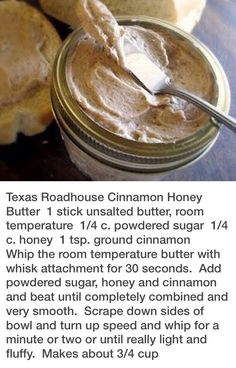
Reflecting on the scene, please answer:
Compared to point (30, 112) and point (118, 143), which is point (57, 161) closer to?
point (30, 112)

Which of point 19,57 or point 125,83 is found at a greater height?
point 125,83

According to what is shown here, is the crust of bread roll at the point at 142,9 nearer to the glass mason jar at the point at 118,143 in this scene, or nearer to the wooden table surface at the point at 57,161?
the wooden table surface at the point at 57,161

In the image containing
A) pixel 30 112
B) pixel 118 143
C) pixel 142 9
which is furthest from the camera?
pixel 142 9

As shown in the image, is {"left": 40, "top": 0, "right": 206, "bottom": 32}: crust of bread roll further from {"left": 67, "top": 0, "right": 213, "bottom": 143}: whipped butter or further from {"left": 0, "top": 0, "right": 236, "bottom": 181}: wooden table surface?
{"left": 67, "top": 0, "right": 213, "bottom": 143}: whipped butter

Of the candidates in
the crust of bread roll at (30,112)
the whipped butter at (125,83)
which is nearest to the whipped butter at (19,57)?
the crust of bread roll at (30,112)

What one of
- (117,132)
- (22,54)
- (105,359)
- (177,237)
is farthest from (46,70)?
(105,359)

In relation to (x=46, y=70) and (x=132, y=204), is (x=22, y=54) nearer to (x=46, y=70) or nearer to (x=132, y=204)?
(x=46, y=70)

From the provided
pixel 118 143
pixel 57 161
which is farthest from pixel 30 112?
pixel 118 143
